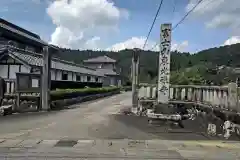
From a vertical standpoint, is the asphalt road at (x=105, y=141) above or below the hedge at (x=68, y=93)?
below

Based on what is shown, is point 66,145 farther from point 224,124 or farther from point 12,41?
point 12,41

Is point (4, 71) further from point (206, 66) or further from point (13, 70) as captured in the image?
point (206, 66)

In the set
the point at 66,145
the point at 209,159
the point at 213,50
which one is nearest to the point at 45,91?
the point at 66,145

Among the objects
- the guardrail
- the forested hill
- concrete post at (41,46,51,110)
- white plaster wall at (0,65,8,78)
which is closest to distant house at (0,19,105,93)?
white plaster wall at (0,65,8,78)

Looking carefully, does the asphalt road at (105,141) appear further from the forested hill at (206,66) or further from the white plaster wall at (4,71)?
the white plaster wall at (4,71)

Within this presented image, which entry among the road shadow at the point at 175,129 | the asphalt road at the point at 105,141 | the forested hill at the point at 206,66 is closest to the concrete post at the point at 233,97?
the road shadow at the point at 175,129

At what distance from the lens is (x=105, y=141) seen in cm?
964

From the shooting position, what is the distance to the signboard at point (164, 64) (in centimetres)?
1396

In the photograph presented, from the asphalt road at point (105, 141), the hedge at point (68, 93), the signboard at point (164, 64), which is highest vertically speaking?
the signboard at point (164, 64)

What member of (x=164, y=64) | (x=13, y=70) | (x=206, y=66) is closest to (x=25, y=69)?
(x=13, y=70)

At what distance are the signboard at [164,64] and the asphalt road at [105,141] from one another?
1.56 metres

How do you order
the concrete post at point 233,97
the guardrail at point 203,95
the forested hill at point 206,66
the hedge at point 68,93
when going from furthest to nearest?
the hedge at point 68,93 < the forested hill at point 206,66 < the guardrail at point 203,95 < the concrete post at point 233,97

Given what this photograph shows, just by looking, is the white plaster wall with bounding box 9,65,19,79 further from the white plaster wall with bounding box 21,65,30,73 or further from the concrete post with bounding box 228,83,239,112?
the concrete post with bounding box 228,83,239,112

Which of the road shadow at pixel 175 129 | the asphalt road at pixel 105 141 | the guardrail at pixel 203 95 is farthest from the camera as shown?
the road shadow at pixel 175 129
